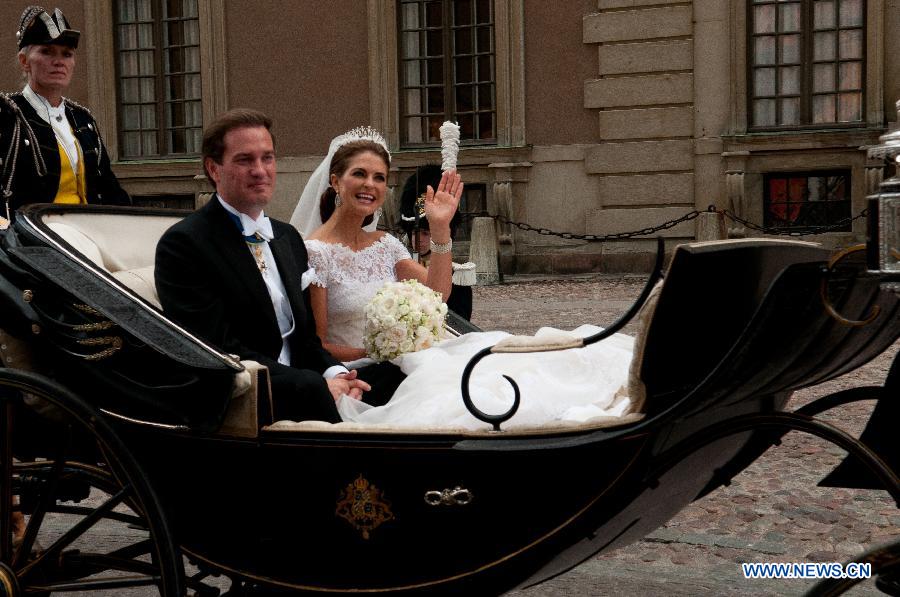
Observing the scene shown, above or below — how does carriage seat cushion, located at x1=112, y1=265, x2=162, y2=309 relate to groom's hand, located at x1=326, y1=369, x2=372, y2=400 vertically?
above

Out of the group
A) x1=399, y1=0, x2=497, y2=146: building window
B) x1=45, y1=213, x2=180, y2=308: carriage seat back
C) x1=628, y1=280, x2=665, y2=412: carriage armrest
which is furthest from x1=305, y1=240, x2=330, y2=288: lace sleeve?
x1=399, y1=0, x2=497, y2=146: building window

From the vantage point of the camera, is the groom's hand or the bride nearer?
the bride

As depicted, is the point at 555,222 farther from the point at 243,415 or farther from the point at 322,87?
the point at 243,415

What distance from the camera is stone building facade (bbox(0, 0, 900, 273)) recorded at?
13.8 m

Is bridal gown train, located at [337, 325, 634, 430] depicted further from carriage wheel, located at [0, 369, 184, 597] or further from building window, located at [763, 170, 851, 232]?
building window, located at [763, 170, 851, 232]

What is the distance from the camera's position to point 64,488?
3002 millimetres

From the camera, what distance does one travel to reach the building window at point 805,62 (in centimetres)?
1380

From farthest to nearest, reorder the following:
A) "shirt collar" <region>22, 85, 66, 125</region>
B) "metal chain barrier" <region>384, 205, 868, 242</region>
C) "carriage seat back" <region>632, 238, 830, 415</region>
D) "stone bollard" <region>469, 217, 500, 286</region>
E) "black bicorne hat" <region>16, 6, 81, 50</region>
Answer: "stone bollard" <region>469, 217, 500, 286</region> → "metal chain barrier" <region>384, 205, 868, 242</region> → "shirt collar" <region>22, 85, 66, 125</region> → "black bicorne hat" <region>16, 6, 81, 50</region> → "carriage seat back" <region>632, 238, 830, 415</region>

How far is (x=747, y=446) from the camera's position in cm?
266

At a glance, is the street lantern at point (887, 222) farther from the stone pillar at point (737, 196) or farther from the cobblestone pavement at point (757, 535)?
the stone pillar at point (737, 196)

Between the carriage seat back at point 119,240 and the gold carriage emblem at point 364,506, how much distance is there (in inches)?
37.3

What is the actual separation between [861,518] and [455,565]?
2.18 metres

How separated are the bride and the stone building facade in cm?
1037

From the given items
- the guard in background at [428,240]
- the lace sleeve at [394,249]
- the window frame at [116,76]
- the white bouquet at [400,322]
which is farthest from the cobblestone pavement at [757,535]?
the window frame at [116,76]
